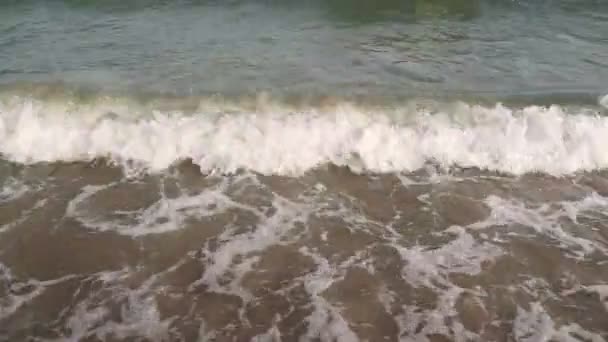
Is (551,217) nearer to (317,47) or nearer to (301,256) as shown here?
(301,256)

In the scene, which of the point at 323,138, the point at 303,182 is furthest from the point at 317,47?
the point at 303,182

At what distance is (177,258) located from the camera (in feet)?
15.1

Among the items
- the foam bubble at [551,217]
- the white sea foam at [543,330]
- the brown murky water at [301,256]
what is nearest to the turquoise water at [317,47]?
the brown murky water at [301,256]

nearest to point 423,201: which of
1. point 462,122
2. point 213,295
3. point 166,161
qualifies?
point 462,122

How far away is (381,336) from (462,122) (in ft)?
12.1

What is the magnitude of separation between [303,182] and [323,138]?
0.87 m

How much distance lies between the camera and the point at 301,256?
4.61 m

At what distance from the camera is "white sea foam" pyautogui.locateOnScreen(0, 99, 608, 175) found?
6.01 meters

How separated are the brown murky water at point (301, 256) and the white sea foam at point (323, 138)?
0.27 metres

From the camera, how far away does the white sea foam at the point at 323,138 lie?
6.01 meters

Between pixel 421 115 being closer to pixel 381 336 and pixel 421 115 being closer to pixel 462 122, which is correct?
pixel 462 122

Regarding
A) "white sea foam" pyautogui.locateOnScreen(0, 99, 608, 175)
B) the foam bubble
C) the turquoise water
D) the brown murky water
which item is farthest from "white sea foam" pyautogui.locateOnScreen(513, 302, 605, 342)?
the turquoise water

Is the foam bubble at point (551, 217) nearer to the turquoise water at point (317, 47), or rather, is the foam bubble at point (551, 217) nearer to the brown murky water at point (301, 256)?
the brown murky water at point (301, 256)

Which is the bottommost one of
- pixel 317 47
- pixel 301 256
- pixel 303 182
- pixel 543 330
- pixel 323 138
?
pixel 543 330
